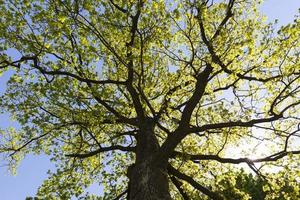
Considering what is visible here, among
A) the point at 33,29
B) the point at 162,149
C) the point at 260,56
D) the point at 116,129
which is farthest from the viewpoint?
the point at 116,129

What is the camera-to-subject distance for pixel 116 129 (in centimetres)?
1691

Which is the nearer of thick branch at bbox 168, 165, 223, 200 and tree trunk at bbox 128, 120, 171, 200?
tree trunk at bbox 128, 120, 171, 200

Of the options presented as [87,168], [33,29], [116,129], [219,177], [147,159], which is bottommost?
[147,159]

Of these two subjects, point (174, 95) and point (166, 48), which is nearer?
point (166, 48)

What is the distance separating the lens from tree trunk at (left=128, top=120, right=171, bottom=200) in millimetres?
10594

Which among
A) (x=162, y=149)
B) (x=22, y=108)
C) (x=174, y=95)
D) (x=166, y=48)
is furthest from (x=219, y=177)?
(x=22, y=108)

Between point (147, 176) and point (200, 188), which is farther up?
point (200, 188)

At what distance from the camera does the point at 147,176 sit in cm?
1117

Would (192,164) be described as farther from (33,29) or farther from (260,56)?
(33,29)

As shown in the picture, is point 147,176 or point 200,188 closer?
point 147,176

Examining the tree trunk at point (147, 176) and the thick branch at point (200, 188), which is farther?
the thick branch at point (200, 188)

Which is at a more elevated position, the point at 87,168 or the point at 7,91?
the point at 7,91

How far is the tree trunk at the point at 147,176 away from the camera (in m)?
10.6

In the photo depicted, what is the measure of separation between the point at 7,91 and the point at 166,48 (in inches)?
260
